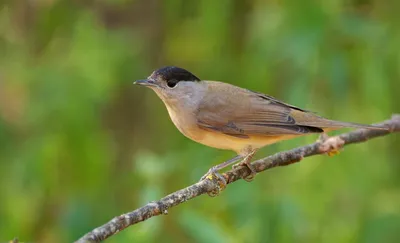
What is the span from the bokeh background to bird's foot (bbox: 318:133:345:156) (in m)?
0.44

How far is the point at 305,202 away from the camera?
14.1 ft

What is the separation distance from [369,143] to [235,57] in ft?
3.69

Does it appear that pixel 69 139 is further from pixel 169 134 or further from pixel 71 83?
pixel 169 134

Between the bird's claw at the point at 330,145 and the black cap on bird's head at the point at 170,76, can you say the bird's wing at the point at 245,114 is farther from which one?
the black cap on bird's head at the point at 170,76

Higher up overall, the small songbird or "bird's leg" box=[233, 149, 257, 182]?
the small songbird

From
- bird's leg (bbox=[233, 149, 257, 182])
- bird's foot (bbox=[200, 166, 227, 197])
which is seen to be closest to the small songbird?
bird's leg (bbox=[233, 149, 257, 182])

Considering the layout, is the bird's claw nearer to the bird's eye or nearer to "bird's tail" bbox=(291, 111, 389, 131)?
"bird's tail" bbox=(291, 111, 389, 131)

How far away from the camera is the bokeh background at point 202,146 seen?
4055mm

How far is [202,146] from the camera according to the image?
4.38 metres

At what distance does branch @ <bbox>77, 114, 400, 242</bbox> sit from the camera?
2.38m

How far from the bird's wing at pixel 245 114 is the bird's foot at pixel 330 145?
0.08 meters

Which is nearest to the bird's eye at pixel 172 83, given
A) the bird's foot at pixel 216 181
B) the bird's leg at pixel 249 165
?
the bird's leg at pixel 249 165

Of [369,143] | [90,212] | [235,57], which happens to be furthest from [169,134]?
[369,143]

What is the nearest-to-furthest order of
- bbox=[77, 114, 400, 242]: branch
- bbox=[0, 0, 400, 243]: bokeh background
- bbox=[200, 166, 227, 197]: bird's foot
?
bbox=[77, 114, 400, 242]: branch
bbox=[200, 166, 227, 197]: bird's foot
bbox=[0, 0, 400, 243]: bokeh background
